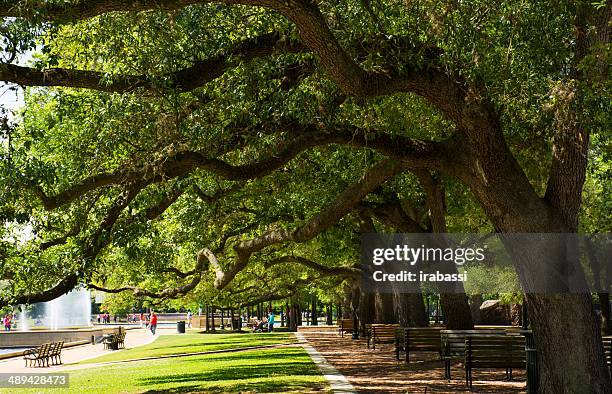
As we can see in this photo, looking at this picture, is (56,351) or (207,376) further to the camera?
(56,351)

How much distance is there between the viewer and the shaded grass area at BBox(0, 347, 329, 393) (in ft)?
49.4

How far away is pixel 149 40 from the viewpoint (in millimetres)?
11445

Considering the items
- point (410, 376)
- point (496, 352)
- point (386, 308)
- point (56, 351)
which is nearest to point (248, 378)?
Answer: point (410, 376)

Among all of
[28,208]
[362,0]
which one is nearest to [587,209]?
[362,0]

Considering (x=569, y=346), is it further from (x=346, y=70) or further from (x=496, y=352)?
(x=346, y=70)

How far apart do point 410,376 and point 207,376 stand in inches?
178

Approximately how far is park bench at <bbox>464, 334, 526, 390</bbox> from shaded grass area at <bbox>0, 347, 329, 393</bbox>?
9.04 feet

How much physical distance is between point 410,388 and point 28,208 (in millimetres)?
7194

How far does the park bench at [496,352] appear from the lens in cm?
1455

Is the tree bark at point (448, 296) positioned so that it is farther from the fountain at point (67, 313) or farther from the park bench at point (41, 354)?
the fountain at point (67, 313)

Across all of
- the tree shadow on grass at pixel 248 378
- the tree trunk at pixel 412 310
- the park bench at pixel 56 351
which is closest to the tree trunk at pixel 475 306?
the tree trunk at pixel 412 310

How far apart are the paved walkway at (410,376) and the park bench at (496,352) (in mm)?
392

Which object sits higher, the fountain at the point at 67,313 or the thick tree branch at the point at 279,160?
the thick tree branch at the point at 279,160

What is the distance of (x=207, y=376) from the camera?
17828 millimetres
